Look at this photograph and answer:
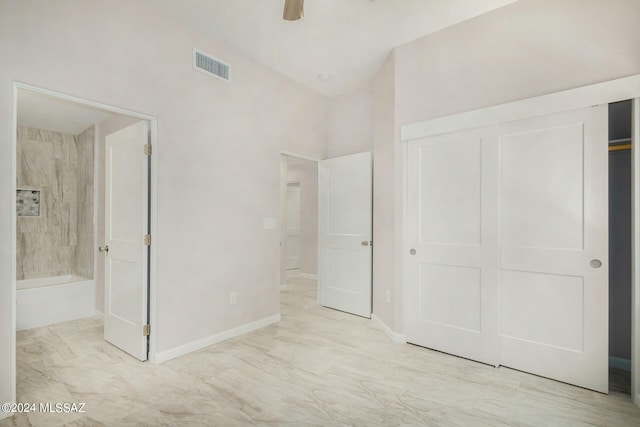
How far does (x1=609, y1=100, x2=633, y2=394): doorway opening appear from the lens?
2574 millimetres

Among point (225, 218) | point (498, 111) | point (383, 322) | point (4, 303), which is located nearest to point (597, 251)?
point (498, 111)

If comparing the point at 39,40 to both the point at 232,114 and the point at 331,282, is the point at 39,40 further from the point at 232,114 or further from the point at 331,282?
the point at 331,282

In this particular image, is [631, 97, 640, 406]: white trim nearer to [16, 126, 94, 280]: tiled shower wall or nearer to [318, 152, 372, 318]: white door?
[318, 152, 372, 318]: white door

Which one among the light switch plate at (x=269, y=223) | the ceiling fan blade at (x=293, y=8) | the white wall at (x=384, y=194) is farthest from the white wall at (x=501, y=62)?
the ceiling fan blade at (x=293, y=8)

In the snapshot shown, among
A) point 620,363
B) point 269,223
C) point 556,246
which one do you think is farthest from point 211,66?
point 620,363

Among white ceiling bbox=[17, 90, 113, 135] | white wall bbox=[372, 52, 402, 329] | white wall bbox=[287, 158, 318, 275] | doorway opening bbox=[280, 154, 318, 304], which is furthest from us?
white wall bbox=[287, 158, 318, 275]

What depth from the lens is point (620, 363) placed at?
8.50ft

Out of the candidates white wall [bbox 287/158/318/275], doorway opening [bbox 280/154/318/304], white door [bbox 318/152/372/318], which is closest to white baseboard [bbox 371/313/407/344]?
white door [bbox 318/152/372/318]

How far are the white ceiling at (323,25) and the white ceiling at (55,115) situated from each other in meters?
1.70

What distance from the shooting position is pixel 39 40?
2078 millimetres

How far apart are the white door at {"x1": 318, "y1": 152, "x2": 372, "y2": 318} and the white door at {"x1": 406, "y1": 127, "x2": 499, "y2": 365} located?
2.98 ft

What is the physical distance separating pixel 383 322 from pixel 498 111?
2.44m

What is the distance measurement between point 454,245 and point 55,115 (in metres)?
5.10

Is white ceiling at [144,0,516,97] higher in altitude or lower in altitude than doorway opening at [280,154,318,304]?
higher
